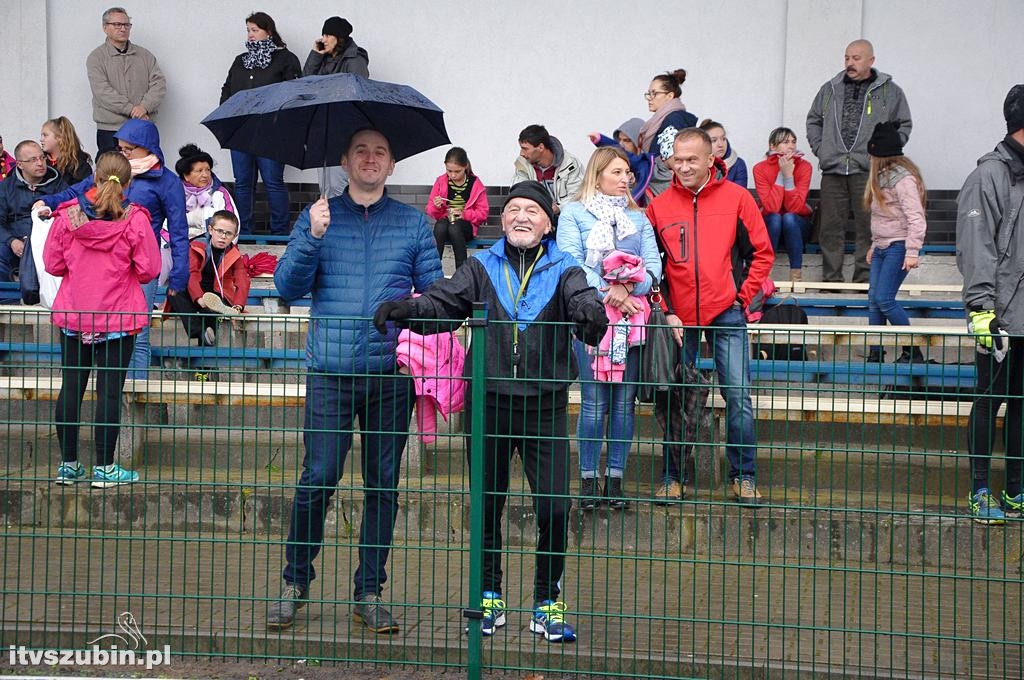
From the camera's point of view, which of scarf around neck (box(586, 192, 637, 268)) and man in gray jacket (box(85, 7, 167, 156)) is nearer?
scarf around neck (box(586, 192, 637, 268))

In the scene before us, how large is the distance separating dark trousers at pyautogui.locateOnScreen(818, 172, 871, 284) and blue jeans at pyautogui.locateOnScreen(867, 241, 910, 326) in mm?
1721

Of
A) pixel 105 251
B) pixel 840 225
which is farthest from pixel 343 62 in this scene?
pixel 105 251

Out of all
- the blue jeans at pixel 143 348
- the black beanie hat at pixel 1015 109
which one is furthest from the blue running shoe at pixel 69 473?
the black beanie hat at pixel 1015 109

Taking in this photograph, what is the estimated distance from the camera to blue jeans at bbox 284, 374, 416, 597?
208 inches

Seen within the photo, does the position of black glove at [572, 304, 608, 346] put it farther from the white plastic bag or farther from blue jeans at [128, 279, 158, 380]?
the white plastic bag

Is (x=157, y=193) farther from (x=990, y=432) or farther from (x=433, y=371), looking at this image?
(x=990, y=432)

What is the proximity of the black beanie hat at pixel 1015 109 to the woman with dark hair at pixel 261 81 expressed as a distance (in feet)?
22.2

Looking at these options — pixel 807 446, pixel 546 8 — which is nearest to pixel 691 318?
pixel 807 446

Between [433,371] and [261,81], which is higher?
[261,81]

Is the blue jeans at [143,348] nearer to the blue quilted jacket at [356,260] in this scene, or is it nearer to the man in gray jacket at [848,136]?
the blue quilted jacket at [356,260]

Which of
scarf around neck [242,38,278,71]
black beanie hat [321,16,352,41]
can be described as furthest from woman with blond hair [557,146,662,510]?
scarf around neck [242,38,278,71]

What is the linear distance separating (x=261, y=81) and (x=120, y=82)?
153 cm

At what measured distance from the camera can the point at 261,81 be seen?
11852 millimetres

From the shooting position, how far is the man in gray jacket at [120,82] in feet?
40.2
